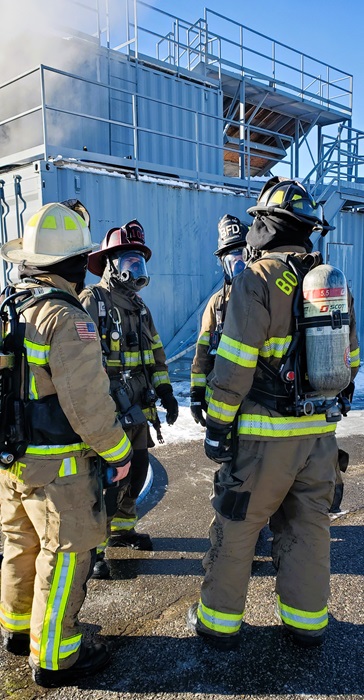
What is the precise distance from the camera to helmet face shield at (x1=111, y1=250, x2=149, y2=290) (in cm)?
343

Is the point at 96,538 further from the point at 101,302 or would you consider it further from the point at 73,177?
the point at 73,177

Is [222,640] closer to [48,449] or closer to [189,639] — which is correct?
[189,639]

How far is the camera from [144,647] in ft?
8.08

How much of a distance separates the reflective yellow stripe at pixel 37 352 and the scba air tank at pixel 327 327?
1.19 m

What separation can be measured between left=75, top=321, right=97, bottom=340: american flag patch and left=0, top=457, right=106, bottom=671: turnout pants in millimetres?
545

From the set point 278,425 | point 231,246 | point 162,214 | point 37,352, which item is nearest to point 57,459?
point 37,352

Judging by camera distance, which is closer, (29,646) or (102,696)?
(102,696)

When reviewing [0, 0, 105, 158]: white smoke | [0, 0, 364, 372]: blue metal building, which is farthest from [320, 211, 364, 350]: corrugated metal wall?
[0, 0, 105, 158]: white smoke

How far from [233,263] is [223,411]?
6.53 feet

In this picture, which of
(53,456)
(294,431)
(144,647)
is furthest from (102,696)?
(294,431)

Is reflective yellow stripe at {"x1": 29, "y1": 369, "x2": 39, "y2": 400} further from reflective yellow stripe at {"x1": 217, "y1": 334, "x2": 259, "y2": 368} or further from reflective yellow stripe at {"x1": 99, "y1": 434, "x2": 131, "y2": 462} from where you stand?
reflective yellow stripe at {"x1": 217, "y1": 334, "x2": 259, "y2": 368}

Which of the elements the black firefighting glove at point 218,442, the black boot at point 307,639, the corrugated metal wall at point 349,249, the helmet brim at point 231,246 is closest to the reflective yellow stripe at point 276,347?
the black firefighting glove at point 218,442

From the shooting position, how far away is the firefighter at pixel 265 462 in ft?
7.80

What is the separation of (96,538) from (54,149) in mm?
6088
